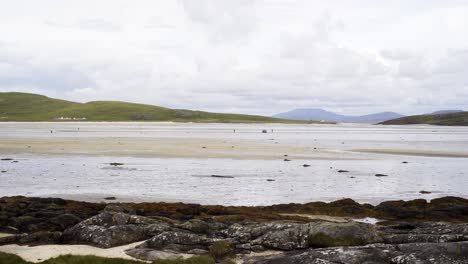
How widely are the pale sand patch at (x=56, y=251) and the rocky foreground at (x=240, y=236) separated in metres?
0.42

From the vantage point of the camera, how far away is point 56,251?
16656 mm

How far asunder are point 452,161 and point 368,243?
4553 cm

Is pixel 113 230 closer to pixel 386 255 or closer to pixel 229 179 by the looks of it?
pixel 386 255

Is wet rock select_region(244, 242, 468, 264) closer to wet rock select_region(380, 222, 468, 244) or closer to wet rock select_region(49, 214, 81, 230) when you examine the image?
wet rock select_region(380, 222, 468, 244)

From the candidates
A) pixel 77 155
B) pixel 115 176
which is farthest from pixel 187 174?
pixel 77 155

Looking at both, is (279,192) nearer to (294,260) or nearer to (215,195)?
(215,195)

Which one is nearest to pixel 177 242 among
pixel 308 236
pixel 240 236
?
pixel 240 236

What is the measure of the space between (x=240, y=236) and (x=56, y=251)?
6392mm

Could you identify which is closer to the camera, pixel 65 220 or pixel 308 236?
pixel 308 236

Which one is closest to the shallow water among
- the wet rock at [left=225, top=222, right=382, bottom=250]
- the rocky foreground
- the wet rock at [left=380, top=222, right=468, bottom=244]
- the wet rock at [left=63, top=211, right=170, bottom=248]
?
the rocky foreground

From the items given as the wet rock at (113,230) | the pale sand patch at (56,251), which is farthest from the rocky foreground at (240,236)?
the pale sand patch at (56,251)

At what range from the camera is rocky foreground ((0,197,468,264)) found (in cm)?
1442

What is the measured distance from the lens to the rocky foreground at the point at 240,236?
14.4m

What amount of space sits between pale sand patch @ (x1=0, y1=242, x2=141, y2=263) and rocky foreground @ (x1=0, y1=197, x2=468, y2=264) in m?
0.42
